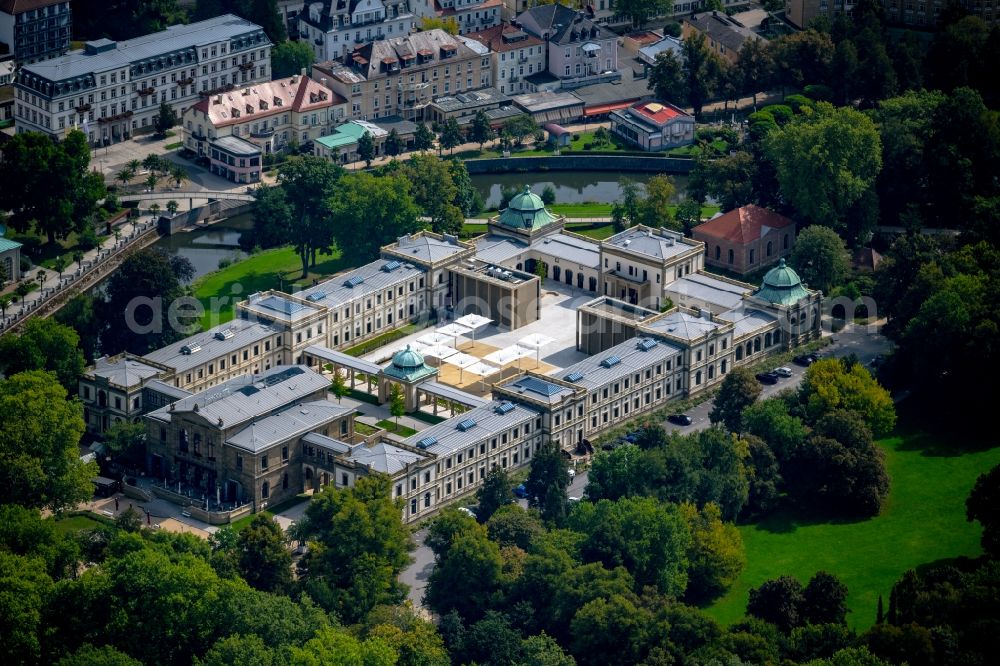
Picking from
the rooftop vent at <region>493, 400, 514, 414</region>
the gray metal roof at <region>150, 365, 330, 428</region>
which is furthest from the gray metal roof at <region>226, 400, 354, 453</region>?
the rooftop vent at <region>493, 400, 514, 414</region>

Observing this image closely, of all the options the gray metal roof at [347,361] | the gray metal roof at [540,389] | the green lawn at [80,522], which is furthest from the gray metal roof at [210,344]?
the gray metal roof at [540,389]

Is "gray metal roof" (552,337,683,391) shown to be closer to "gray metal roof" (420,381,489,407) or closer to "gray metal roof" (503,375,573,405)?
"gray metal roof" (503,375,573,405)

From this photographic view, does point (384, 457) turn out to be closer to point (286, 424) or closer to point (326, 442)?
point (326, 442)

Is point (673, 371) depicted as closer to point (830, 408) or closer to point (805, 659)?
point (830, 408)

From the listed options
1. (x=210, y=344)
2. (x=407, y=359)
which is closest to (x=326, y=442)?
(x=407, y=359)

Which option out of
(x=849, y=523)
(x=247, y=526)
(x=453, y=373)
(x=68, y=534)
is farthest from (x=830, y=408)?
(x=68, y=534)

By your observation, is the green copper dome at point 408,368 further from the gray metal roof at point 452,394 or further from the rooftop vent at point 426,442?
the rooftop vent at point 426,442
